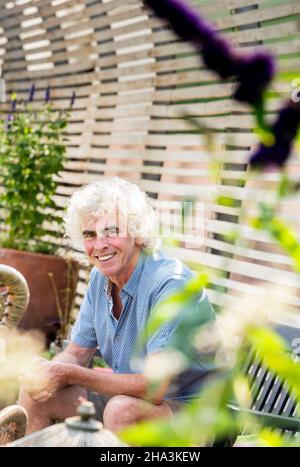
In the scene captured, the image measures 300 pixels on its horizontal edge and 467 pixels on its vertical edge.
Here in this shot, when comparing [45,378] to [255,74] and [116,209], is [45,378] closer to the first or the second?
[116,209]

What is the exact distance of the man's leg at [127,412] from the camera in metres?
2.41

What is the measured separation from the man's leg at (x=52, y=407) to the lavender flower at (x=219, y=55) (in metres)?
2.19

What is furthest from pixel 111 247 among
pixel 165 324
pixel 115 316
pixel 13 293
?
pixel 13 293

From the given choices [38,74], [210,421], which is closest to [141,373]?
[210,421]

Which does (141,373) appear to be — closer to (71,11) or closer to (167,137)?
(167,137)

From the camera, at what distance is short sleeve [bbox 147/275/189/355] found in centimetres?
247

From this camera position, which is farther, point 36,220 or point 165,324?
point 36,220

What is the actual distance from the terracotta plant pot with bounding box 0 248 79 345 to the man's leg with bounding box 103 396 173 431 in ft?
10.0

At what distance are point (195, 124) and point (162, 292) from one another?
201 centimetres

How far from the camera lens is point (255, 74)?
2.06 feet

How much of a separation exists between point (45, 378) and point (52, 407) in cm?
16

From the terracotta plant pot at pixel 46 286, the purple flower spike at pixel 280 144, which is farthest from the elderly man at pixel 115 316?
the terracotta plant pot at pixel 46 286

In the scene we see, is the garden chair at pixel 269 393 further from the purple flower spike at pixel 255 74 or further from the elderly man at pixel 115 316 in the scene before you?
the purple flower spike at pixel 255 74

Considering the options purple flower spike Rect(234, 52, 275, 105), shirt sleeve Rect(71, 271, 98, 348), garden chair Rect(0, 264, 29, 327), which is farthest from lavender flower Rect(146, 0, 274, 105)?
shirt sleeve Rect(71, 271, 98, 348)
